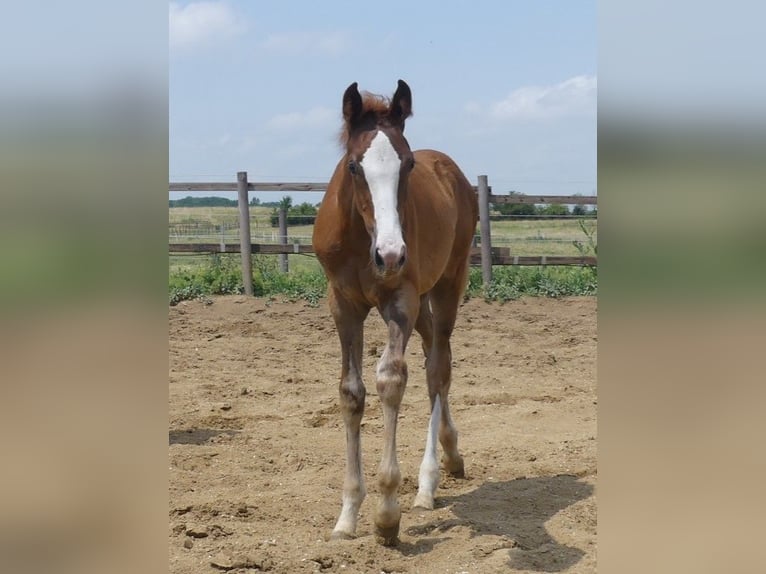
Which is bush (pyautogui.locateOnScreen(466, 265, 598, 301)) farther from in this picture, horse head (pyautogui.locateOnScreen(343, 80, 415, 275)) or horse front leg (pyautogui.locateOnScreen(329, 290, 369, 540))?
horse head (pyautogui.locateOnScreen(343, 80, 415, 275))

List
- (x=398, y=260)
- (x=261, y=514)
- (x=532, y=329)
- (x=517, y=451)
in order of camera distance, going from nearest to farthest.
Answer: (x=398, y=260)
(x=261, y=514)
(x=517, y=451)
(x=532, y=329)

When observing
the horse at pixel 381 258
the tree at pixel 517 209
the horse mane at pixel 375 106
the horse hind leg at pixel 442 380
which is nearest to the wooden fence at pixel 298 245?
the tree at pixel 517 209

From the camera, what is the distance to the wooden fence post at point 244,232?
12.6 meters

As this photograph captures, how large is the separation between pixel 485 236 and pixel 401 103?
30.1ft

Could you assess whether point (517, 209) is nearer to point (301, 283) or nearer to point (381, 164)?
point (301, 283)

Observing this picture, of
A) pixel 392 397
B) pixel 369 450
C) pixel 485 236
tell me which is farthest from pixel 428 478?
pixel 485 236

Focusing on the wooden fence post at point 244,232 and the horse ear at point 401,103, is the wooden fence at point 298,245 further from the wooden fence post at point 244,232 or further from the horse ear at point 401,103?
the horse ear at point 401,103

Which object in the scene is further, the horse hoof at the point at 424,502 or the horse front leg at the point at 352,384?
the horse hoof at the point at 424,502

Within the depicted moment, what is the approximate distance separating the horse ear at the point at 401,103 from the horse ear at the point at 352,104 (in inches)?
7.1

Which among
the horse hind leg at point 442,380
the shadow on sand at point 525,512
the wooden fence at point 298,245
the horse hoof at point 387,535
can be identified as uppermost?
the wooden fence at point 298,245
